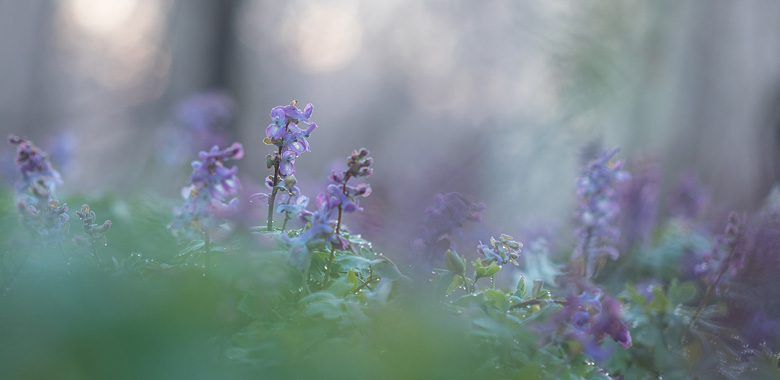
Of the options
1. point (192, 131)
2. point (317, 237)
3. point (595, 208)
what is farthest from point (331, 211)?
point (192, 131)

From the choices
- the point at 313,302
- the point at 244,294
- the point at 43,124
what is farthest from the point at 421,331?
the point at 43,124

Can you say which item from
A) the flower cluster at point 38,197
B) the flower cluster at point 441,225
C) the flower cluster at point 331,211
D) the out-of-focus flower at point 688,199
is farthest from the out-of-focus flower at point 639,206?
the flower cluster at point 38,197

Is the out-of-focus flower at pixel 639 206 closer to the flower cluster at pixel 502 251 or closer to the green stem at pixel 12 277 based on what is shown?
the flower cluster at pixel 502 251

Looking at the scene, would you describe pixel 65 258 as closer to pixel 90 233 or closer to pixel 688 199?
pixel 90 233

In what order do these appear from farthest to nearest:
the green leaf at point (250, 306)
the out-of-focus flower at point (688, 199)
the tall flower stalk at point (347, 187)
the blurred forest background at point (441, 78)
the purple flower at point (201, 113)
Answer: the blurred forest background at point (441, 78), the purple flower at point (201, 113), the out-of-focus flower at point (688, 199), the tall flower stalk at point (347, 187), the green leaf at point (250, 306)

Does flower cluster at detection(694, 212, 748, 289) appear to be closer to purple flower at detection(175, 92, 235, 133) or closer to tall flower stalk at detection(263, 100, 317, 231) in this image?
tall flower stalk at detection(263, 100, 317, 231)

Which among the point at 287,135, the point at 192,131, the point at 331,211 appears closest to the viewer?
the point at 331,211
